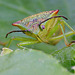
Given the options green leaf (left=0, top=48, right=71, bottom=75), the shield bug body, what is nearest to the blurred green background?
the shield bug body

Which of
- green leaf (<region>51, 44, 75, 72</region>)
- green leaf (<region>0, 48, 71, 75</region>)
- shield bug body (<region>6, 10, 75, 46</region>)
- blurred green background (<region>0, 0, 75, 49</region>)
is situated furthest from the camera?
blurred green background (<region>0, 0, 75, 49</region>)

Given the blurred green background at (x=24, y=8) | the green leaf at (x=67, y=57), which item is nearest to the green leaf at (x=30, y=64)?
the green leaf at (x=67, y=57)

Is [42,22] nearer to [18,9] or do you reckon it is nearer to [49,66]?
[49,66]

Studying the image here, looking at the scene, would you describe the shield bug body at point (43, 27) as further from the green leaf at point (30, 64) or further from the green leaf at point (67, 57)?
the green leaf at point (30, 64)

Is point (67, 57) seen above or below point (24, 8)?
below

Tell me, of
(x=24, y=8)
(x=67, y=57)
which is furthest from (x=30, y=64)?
(x=24, y=8)

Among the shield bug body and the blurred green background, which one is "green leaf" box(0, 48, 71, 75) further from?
the blurred green background

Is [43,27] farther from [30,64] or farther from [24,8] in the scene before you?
[24,8]

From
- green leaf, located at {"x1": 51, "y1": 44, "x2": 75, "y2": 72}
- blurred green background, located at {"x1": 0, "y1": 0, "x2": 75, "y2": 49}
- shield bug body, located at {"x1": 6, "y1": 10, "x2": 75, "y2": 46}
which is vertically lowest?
green leaf, located at {"x1": 51, "y1": 44, "x2": 75, "y2": 72}

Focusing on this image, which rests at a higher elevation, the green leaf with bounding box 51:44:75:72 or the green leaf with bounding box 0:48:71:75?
the green leaf with bounding box 51:44:75:72
